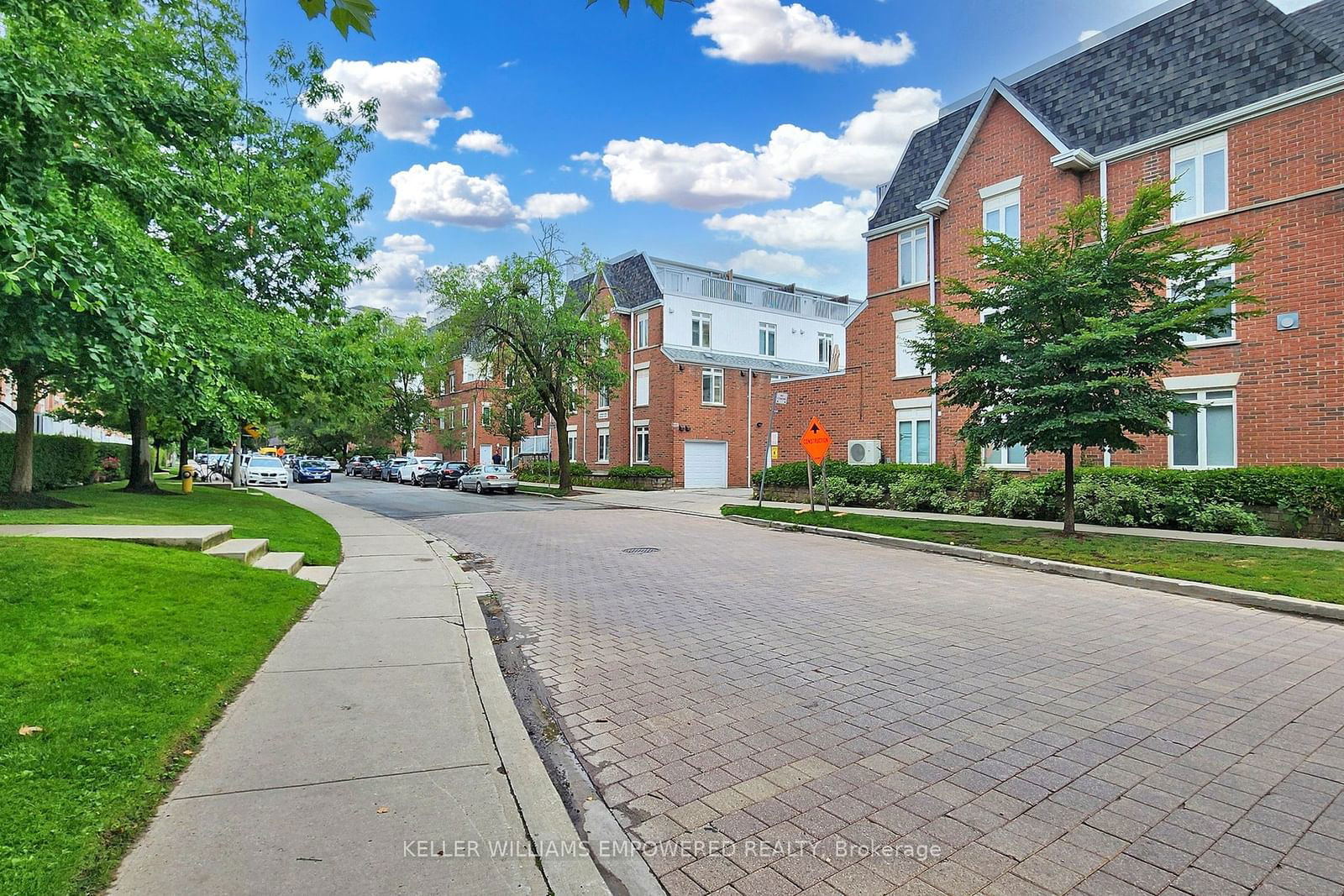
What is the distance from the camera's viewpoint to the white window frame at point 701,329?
36.7 meters

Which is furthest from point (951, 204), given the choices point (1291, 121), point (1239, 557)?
point (1239, 557)

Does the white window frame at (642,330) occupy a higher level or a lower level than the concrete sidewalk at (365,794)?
higher

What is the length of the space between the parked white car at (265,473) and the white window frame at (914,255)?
2833 cm

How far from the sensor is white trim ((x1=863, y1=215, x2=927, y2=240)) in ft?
74.8

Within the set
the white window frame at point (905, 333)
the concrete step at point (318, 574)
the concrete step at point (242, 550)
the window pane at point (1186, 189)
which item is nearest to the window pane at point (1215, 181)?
the window pane at point (1186, 189)

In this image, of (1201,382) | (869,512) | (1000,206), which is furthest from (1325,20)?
(869,512)

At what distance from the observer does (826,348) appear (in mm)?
43812

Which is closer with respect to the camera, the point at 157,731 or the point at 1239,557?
the point at 157,731

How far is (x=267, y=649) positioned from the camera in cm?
575

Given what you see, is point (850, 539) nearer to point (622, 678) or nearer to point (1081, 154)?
point (622, 678)

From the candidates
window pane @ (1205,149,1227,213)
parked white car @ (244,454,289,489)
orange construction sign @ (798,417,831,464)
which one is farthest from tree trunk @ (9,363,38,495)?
window pane @ (1205,149,1227,213)

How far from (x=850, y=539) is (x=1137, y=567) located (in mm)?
5722

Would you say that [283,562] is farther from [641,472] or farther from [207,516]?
[641,472]

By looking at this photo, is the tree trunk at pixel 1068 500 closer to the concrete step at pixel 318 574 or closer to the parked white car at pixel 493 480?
the concrete step at pixel 318 574
